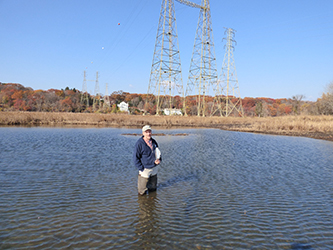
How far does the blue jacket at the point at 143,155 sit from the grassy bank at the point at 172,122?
1028 inches

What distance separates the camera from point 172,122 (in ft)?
139

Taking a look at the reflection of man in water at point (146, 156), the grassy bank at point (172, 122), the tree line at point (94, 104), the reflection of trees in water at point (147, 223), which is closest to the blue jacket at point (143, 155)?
the reflection of man in water at point (146, 156)

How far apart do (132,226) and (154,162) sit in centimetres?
185

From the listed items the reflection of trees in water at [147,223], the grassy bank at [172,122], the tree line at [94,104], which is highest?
the tree line at [94,104]

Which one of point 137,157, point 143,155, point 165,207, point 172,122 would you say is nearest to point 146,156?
point 143,155

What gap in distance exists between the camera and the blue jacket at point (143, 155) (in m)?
6.63

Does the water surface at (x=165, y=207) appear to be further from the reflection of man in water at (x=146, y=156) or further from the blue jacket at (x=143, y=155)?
the blue jacket at (x=143, y=155)

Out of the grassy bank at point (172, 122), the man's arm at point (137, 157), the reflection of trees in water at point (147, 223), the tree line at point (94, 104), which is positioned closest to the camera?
the reflection of trees in water at point (147, 223)

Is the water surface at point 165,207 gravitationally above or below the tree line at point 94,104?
below

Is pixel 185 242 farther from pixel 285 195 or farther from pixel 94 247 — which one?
pixel 285 195

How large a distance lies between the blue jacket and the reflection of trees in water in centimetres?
90

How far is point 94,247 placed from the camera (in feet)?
14.5

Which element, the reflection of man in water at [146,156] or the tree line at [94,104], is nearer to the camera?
the reflection of man in water at [146,156]

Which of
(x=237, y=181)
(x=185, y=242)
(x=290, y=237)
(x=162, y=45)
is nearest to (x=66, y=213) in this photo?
(x=185, y=242)
